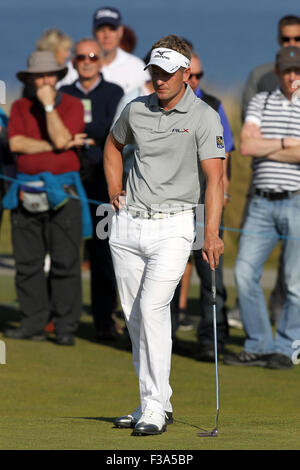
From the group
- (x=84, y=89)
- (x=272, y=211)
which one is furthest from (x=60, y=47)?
(x=272, y=211)

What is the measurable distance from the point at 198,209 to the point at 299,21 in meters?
4.90

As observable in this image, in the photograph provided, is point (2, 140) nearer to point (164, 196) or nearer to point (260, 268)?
point (260, 268)

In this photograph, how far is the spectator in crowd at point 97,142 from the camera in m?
10.7

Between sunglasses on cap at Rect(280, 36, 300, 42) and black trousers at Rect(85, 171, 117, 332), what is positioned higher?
sunglasses on cap at Rect(280, 36, 300, 42)

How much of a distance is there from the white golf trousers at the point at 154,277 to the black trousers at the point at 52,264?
3.68m

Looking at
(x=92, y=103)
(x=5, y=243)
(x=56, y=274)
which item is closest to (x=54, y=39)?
(x=92, y=103)

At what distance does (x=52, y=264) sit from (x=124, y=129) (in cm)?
393

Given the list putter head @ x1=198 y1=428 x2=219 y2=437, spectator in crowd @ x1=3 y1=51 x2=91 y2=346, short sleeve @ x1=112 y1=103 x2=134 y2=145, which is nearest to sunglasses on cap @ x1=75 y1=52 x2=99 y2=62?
spectator in crowd @ x1=3 y1=51 x2=91 y2=346

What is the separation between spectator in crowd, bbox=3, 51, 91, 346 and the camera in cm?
1027

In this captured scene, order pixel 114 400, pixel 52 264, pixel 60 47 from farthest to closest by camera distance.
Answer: pixel 60 47 → pixel 52 264 → pixel 114 400

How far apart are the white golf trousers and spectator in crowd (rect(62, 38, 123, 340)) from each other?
3.90m

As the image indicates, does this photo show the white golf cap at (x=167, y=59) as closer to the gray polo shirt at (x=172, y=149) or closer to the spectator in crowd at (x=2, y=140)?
the gray polo shirt at (x=172, y=149)

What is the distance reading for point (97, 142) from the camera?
1073 centimetres

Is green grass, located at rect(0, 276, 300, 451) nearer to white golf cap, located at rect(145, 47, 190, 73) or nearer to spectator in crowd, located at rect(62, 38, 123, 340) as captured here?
spectator in crowd, located at rect(62, 38, 123, 340)
